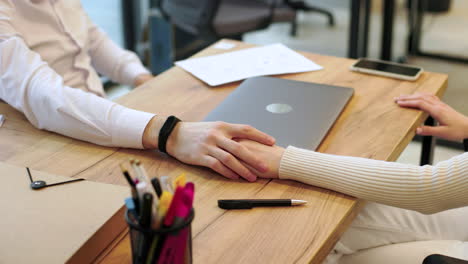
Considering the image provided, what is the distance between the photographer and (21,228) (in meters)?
0.77

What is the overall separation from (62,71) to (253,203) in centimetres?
87

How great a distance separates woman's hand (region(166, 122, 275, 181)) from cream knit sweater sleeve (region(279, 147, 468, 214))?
7cm

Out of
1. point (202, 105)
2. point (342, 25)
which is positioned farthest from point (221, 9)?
point (202, 105)

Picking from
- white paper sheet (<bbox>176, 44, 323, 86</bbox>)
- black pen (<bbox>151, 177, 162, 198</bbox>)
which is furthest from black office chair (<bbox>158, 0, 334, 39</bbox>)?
black pen (<bbox>151, 177, 162, 198</bbox>)

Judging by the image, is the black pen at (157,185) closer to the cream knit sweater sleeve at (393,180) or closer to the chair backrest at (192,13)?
the cream knit sweater sleeve at (393,180)

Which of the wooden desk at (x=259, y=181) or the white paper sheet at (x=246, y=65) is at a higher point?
the white paper sheet at (x=246, y=65)

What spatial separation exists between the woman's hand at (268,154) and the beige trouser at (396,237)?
248 mm

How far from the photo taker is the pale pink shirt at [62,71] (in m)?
1.12

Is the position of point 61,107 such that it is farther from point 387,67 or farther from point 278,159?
point 387,67

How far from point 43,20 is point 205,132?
702mm

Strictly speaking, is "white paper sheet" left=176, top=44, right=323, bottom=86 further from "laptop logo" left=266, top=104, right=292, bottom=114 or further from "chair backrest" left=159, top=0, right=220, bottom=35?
"chair backrest" left=159, top=0, right=220, bottom=35

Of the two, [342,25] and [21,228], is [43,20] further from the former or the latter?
[342,25]

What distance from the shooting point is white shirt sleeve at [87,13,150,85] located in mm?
1760

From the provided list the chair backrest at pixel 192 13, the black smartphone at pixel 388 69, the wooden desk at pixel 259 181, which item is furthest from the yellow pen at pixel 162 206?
the chair backrest at pixel 192 13
